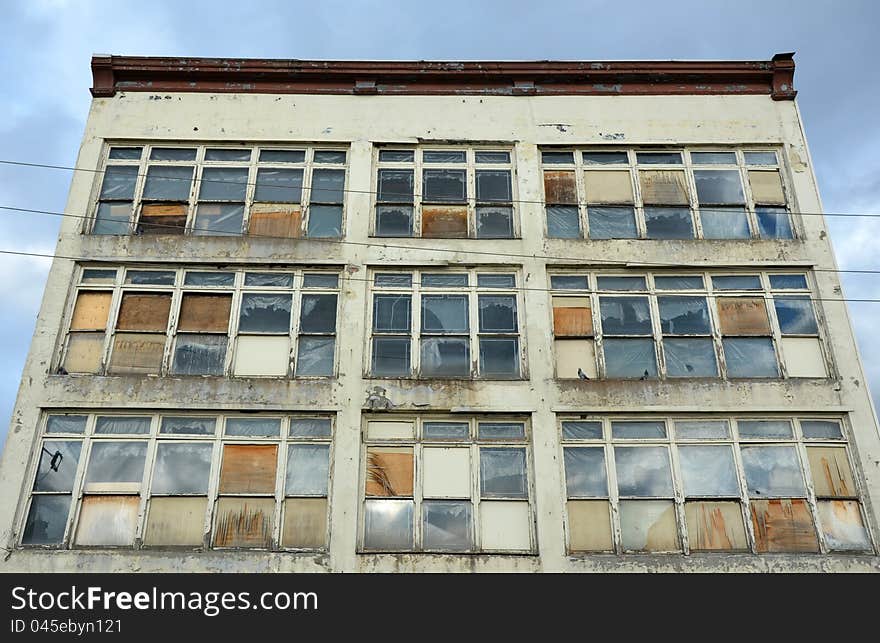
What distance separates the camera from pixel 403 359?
46.5 feet

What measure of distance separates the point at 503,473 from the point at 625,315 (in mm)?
3750

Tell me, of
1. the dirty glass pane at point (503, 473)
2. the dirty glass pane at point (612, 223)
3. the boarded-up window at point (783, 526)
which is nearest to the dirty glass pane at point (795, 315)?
the dirty glass pane at point (612, 223)

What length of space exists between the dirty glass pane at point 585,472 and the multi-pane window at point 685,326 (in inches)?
53.4

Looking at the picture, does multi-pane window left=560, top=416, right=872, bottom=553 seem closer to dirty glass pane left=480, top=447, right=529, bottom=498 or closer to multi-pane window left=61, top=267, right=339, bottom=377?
dirty glass pane left=480, top=447, right=529, bottom=498

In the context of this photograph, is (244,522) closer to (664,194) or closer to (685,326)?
(685,326)

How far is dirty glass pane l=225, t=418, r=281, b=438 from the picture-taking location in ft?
44.4

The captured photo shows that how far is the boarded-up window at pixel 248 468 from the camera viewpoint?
1310 centimetres

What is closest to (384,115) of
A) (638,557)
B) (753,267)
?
(753,267)

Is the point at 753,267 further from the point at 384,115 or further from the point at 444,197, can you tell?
the point at 384,115

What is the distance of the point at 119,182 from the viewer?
15953 millimetres

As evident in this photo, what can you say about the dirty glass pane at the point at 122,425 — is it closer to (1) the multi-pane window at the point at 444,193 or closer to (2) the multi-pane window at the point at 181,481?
(2) the multi-pane window at the point at 181,481

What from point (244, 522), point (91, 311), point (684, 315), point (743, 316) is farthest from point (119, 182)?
point (743, 316)

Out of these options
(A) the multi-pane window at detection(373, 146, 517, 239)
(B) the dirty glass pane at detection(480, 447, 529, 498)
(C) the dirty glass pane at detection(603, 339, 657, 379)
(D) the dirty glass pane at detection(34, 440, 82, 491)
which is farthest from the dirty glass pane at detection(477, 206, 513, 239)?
(D) the dirty glass pane at detection(34, 440, 82, 491)

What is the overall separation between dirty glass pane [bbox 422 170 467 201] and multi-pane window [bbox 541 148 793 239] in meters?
1.69
